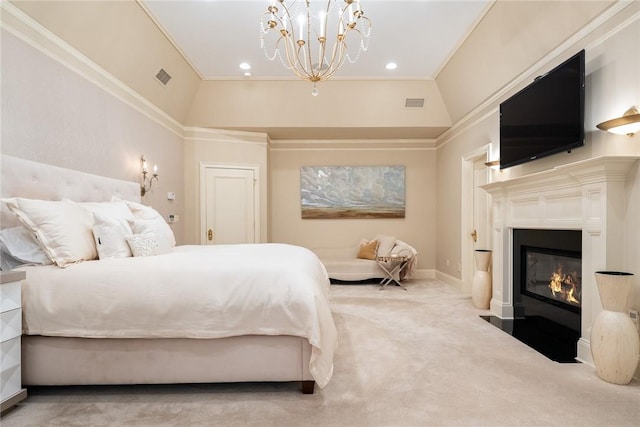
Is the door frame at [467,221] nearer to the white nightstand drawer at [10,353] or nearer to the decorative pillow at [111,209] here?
the decorative pillow at [111,209]

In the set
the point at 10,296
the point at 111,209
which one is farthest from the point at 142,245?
the point at 10,296

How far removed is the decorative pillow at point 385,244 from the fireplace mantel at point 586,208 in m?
2.40

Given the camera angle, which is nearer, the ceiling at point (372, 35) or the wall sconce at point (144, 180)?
the ceiling at point (372, 35)

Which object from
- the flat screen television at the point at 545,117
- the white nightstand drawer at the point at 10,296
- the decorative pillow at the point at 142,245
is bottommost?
the white nightstand drawer at the point at 10,296

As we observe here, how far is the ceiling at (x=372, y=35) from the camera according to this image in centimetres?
337

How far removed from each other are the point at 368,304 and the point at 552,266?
6.61 feet

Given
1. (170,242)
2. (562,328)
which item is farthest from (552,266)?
(170,242)

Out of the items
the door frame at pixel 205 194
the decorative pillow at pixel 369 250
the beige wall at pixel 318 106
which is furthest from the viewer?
the decorative pillow at pixel 369 250

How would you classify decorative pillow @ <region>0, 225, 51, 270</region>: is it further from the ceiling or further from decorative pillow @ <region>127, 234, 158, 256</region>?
the ceiling

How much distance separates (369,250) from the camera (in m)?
5.88

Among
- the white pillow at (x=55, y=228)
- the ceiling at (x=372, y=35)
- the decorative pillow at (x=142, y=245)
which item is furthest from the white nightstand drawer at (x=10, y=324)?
the ceiling at (x=372, y=35)

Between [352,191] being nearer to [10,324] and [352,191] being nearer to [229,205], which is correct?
[229,205]

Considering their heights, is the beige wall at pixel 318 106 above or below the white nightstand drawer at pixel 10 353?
above

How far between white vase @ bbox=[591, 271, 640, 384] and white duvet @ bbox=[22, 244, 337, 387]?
1.78 m
